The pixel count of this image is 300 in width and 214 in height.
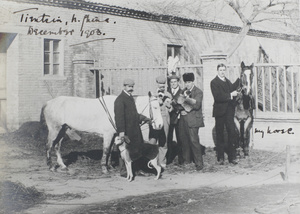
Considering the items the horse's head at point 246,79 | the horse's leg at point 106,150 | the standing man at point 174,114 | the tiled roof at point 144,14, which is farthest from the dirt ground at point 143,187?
the tiled roof at point 144,14

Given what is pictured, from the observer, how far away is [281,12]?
16.4m

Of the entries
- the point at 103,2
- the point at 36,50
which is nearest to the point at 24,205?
the point at 36,50

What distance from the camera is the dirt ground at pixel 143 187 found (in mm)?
5512

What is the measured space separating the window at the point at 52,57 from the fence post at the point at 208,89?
15.8 feet

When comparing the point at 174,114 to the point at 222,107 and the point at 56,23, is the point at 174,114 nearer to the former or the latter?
the point at 222,107

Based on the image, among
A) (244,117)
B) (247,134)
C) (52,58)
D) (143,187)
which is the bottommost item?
(143,187)

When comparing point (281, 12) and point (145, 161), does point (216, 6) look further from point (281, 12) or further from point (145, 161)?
point (145, 161)

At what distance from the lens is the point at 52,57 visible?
12.7 metres

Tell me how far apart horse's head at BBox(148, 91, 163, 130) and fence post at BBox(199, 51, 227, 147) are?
11.3 ft

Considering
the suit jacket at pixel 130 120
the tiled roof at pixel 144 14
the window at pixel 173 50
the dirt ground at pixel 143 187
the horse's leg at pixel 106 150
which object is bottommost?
the dirt ground at pixel 143 187

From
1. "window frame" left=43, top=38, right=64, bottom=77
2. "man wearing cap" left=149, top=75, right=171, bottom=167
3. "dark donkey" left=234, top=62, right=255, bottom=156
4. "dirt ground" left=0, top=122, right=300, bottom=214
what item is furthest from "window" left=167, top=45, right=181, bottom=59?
"man wearing cap" left=149, top=75, right=171, bottom=167

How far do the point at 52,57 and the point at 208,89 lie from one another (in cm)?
507

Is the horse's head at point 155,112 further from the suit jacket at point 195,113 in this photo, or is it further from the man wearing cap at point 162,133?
the suit jacket at point 195,113

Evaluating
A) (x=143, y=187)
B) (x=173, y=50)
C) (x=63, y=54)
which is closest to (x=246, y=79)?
(x=143, y=187)
